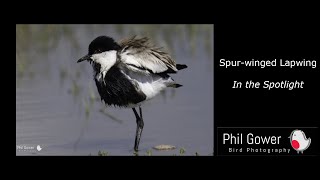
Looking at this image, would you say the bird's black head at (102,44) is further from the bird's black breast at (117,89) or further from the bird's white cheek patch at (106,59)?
the bird's black breast at (117,89)

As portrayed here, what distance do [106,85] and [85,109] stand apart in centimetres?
145

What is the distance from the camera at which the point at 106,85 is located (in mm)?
8203

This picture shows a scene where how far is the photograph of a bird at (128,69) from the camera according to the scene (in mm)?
8148
